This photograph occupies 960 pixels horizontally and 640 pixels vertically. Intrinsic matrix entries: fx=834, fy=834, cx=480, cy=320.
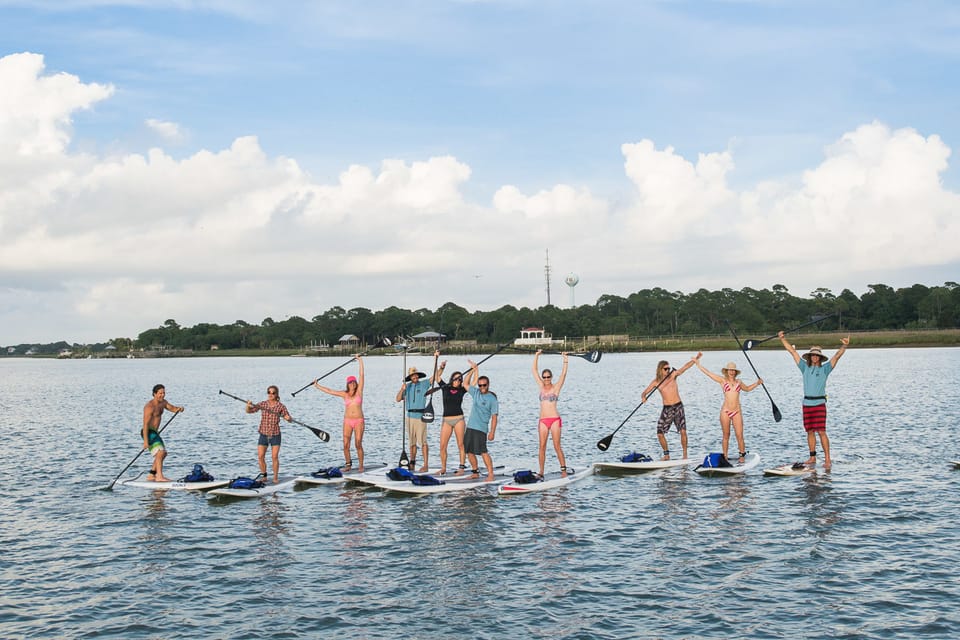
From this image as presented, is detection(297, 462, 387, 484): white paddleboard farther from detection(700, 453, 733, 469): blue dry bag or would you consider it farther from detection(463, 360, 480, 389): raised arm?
detection(700, 453, 733, 469): blue dry bag

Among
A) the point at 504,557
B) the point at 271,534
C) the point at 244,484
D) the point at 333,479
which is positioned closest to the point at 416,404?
the point at 333,479

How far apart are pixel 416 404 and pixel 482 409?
236cm

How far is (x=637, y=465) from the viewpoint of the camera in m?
21.4

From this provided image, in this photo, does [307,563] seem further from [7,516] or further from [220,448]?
[220,448]

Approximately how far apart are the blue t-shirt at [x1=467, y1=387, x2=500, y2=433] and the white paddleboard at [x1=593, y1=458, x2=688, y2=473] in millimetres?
4468

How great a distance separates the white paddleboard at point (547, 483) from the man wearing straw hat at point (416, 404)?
2.55m

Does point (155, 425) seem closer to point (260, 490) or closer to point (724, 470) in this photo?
point (260, 490)

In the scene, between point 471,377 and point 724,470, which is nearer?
point 471,377

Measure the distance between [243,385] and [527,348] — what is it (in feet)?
274

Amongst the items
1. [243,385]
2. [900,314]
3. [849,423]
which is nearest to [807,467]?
[849,423]

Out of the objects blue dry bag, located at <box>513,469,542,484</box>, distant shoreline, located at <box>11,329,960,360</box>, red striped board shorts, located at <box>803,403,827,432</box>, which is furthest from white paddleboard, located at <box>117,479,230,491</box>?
distant shoreline, located at <box>11,329,960,360</box>

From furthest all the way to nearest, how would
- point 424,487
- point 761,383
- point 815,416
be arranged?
point 815,416
point 761,383
point 424,487

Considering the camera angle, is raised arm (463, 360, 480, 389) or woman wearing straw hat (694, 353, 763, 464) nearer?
raised arm (463, 360, 480, 389)

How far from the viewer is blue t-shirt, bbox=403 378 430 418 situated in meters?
20.0
